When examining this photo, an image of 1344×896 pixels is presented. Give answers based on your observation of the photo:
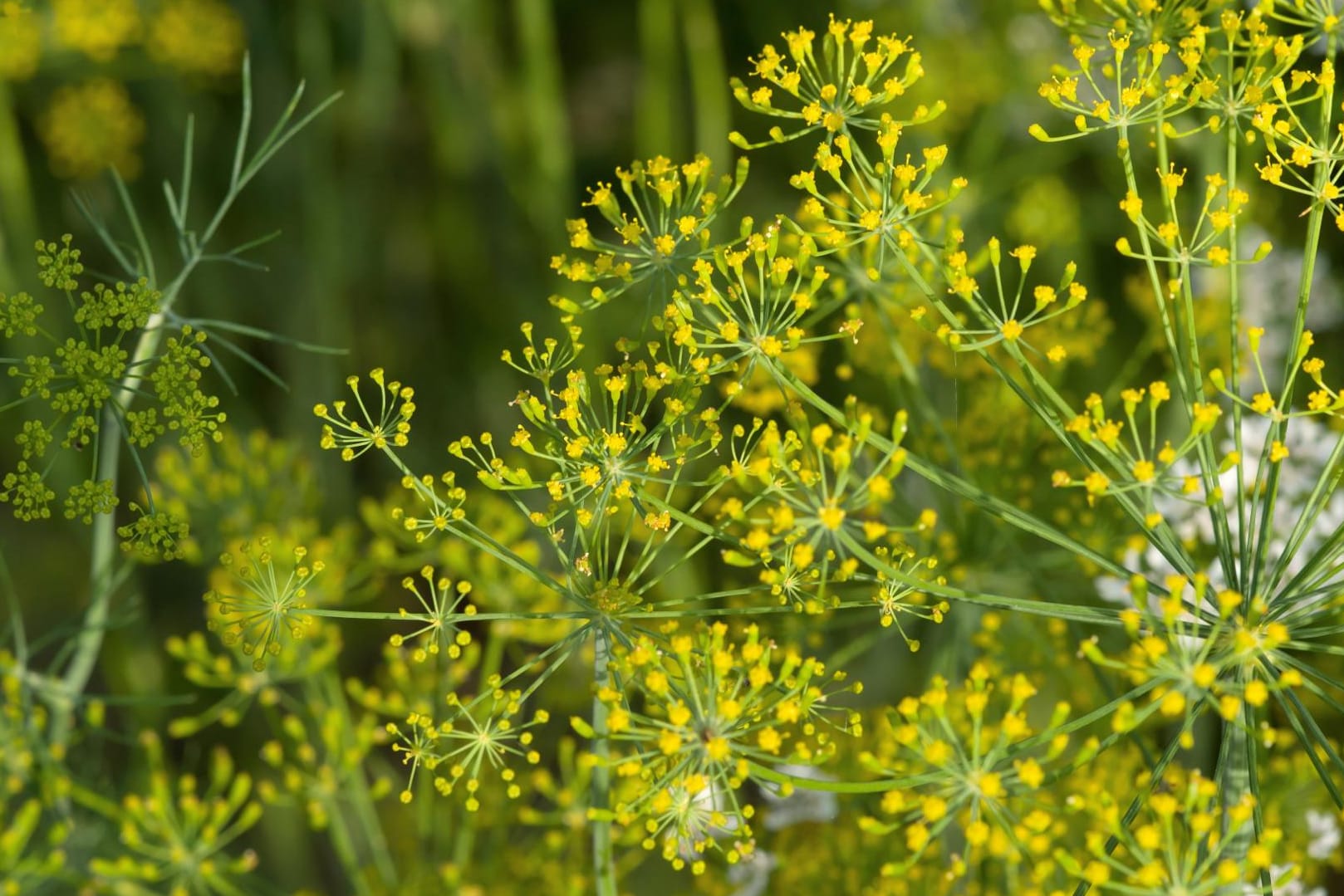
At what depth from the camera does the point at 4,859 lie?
1838 millimetres

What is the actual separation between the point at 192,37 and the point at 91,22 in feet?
1.07

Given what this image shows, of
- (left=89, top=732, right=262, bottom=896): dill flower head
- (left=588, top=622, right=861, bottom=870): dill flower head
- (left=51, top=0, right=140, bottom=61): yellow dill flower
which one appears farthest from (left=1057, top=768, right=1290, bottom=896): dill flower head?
(left=51, top=0, right=140, bottom=61): yellow dill flower

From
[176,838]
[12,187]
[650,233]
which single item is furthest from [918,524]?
[12,187]

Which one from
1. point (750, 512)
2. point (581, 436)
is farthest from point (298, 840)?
point (581, 436)

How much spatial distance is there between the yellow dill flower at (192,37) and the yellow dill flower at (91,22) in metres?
0.14

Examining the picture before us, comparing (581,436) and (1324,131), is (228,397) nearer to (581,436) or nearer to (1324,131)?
(581,436)

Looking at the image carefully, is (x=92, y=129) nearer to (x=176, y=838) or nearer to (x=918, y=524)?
(x=176, y=838)

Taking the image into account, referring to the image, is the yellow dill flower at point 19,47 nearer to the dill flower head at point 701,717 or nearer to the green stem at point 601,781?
the green stem at point 601,781

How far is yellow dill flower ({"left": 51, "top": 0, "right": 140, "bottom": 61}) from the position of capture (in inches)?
130

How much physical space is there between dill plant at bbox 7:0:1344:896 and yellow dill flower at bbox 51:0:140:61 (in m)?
1.23

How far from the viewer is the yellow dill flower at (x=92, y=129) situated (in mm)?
3715

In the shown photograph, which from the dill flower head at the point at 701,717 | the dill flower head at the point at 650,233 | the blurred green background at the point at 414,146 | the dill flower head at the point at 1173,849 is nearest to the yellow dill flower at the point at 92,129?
the blurred green background at the point at 414,146

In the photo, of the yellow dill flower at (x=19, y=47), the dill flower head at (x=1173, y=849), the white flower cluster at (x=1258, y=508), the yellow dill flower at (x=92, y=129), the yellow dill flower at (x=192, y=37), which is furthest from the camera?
the yellow dill flower at (x=92, y=129)

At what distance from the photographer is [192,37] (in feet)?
11.8
